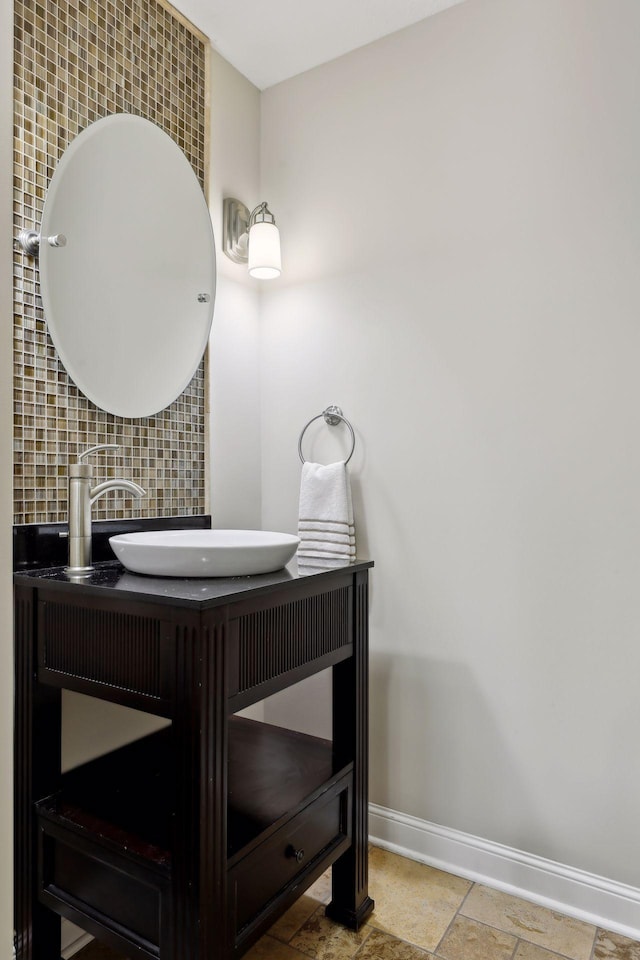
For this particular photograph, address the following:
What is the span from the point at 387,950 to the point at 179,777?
0.78 metres

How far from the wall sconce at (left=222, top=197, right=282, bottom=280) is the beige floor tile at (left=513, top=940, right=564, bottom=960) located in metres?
1.90

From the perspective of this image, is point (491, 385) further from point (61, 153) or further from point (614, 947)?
point (614, 947)

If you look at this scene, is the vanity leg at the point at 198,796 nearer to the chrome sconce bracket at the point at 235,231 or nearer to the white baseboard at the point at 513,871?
the white baseboard at the point at 513,871

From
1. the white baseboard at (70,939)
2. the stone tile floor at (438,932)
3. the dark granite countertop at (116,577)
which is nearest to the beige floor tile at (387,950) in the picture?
the stone tile floor at (438,932)

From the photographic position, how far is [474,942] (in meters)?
1.45

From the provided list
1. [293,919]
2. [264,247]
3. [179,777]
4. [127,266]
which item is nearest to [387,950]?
[293,919]

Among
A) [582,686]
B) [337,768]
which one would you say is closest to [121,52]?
[337,768]

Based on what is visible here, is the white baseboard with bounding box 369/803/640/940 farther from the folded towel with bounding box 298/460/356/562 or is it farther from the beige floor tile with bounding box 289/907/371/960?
the folded towel with bounding box 298/460/356/562

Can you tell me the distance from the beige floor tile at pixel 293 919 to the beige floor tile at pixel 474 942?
336 mm

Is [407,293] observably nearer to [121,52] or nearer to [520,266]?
[520,266]

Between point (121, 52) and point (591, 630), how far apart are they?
192 cm

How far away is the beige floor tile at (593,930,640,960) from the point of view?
1.41 meters

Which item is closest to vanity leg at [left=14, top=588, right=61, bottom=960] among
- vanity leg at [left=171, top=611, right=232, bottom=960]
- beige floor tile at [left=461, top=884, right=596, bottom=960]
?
vanity leg at [left=171, top=611, right=232, bottom=960]

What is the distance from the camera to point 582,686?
61.6 inches
